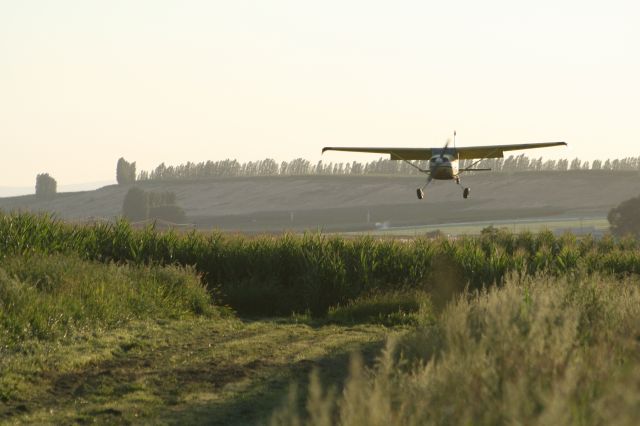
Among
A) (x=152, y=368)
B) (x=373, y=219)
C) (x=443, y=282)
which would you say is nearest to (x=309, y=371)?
(x=152, y=368)

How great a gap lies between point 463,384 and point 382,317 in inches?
497

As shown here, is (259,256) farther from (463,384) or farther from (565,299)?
(463,384)

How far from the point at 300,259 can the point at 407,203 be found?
480 feet

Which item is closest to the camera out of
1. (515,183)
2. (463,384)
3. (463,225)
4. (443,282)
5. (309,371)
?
(463,384)

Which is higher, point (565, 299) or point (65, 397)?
point (565, 299)

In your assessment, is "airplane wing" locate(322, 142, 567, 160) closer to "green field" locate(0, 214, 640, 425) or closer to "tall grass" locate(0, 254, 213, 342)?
"green field" locate(0, 214, 640, 425)

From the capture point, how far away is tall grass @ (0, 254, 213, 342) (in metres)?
16.2

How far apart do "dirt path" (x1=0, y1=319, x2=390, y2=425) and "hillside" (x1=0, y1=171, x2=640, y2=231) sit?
11788 centimetres

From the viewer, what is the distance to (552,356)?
8.42 metres

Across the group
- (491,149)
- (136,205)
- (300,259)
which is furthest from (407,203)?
(300,259)

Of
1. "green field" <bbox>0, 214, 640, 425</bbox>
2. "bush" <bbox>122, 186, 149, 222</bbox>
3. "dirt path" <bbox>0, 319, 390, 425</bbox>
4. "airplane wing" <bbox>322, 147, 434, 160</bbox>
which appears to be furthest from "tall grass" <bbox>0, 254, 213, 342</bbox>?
"bush" <bbox>122, 186, 149, 222</bbox>

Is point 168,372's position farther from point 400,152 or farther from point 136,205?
point 136,205

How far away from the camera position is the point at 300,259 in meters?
24.6

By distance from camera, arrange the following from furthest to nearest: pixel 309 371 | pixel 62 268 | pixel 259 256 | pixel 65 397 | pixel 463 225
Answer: pixel 463 225
pixel 259 256
pixel 62 268
pixel 309 371
pixel 65 397
